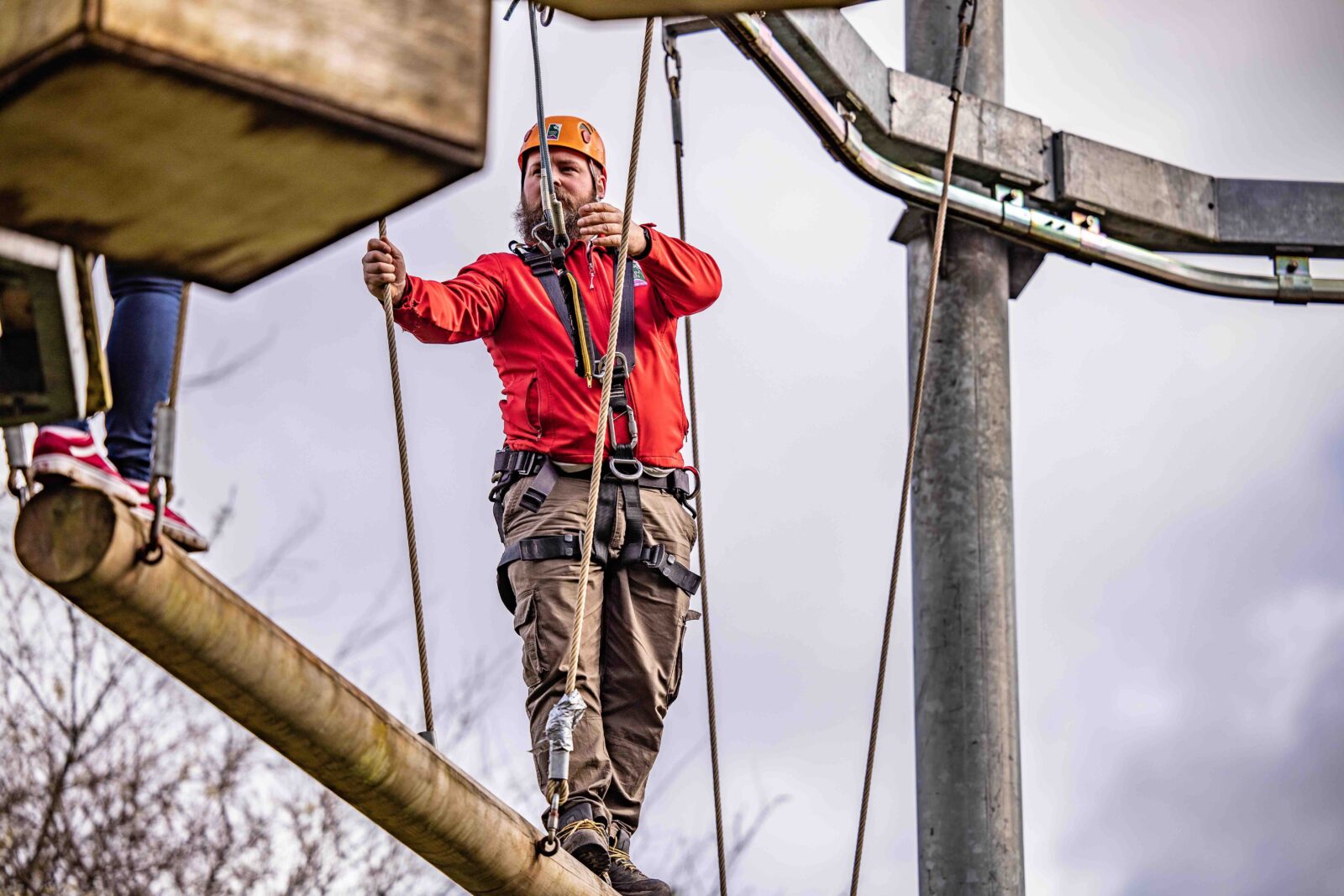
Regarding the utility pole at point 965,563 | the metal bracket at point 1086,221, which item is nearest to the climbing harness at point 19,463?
the utility pole at point 965,563

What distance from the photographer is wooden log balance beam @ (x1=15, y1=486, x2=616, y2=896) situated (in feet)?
8.11

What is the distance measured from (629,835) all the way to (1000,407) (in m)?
2.67

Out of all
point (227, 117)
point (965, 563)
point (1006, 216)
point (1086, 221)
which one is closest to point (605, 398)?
point (227, 117)

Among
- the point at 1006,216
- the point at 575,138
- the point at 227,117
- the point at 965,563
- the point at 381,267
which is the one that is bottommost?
the point at 227,117

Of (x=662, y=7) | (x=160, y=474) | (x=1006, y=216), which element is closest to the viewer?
(x=662, y=7)

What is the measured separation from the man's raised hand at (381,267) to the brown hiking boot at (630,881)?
1183 millimetres

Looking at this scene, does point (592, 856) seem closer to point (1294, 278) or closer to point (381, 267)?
point (381, 267)

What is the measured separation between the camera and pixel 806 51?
5.89 meters

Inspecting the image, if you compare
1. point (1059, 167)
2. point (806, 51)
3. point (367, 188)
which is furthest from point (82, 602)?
point (1059, 167)

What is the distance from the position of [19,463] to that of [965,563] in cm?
408

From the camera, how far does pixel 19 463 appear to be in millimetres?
2568

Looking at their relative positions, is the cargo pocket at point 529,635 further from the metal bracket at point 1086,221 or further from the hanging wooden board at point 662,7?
the metal bracket at point 1086,221

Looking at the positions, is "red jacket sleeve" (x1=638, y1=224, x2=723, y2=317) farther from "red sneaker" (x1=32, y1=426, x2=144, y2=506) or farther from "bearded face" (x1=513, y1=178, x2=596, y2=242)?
"red sneaker" (x1=32, y1=426, x2=144, y2=506)

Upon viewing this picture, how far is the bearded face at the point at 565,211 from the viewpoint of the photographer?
14.9 ft
